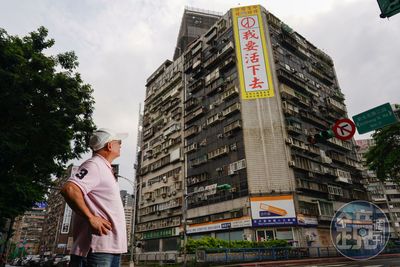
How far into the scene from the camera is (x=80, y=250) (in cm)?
222

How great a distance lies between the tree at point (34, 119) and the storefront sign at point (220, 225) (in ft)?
63.5

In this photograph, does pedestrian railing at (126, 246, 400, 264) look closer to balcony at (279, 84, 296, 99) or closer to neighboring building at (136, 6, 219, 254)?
neighboring building at (136, 6, 219, 254)

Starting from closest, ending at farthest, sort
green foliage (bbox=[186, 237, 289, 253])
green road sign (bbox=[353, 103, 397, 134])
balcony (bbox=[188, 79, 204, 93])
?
1. green road sign (bbox=[353, 103, 397, 134])
2. green foliage (bbox=[186, 237, 289, 253])
3. balcony (bbox=[188, 79, 204, 93])

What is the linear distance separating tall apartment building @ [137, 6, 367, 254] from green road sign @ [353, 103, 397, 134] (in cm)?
2000

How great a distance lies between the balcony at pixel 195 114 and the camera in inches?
1463

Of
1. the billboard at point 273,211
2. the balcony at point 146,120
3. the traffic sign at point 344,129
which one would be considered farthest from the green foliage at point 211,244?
the balcony at point 146,120

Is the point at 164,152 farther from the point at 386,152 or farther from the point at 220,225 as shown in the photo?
the point at 386,152

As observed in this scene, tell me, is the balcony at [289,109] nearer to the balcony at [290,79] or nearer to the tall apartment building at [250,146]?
the tall apartment building at [250,146]

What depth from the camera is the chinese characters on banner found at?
32.5 metres

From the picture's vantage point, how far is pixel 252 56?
33.6 m

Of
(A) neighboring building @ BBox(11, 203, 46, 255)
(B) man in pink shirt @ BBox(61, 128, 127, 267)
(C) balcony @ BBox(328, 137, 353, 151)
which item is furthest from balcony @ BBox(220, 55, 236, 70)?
(A) neighboring building @ BBox(11, 203, 46, 255)

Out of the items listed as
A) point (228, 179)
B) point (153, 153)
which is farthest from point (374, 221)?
point (153, 153)

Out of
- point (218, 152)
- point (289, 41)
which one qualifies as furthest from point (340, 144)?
point (218, 152)

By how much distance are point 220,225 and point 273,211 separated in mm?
6309
